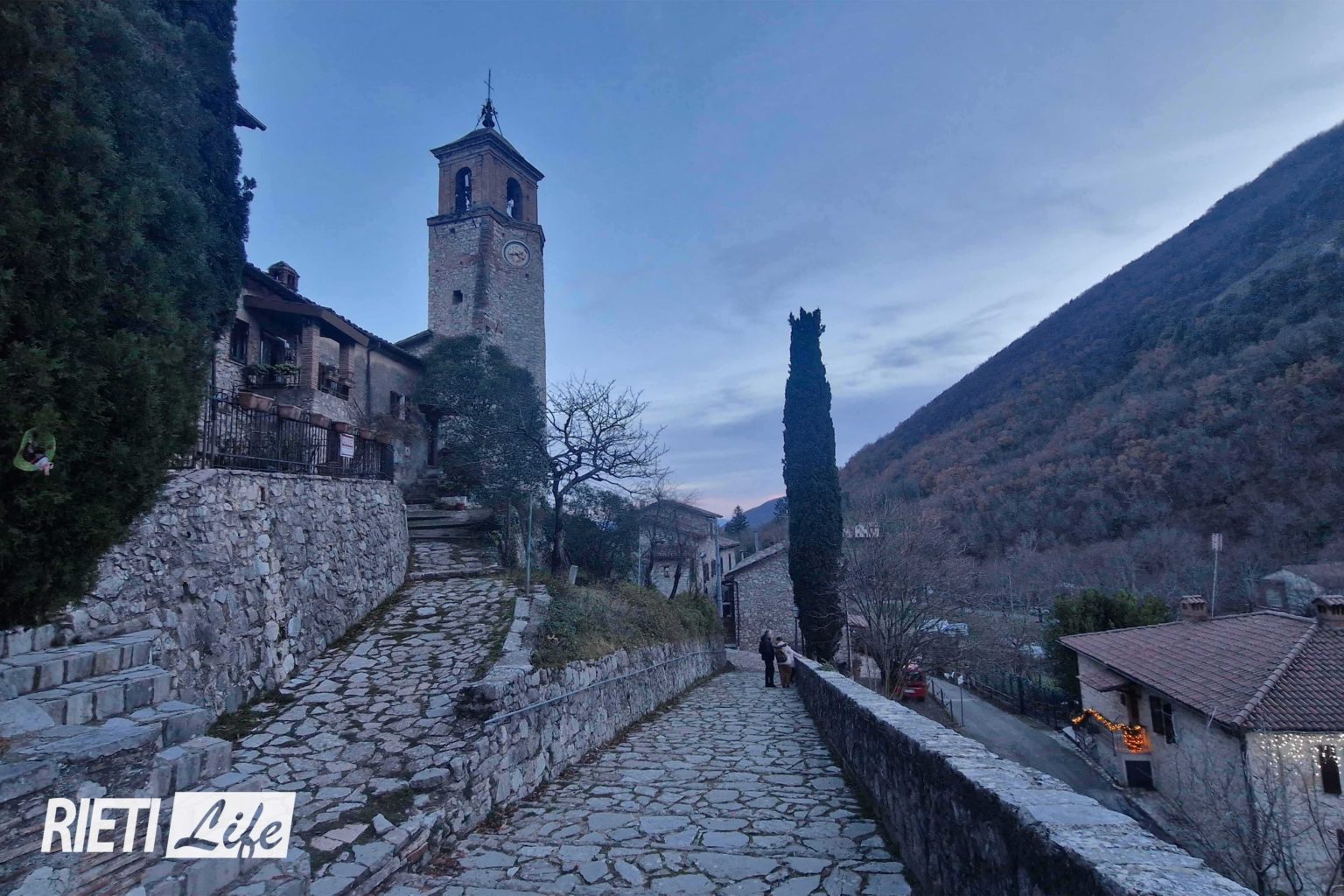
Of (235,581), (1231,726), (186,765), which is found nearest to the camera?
(186,765)

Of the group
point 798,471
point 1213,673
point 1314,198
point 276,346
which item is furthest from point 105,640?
point 1314,198

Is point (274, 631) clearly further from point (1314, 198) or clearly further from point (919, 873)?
point (1314, 198)

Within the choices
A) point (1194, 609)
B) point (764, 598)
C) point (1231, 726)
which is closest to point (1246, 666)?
point (1231, 726)

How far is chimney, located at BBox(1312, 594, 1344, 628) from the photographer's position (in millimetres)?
13953

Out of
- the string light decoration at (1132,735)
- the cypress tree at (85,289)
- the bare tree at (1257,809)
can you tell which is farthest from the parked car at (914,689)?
the cypress tree at (85,289)

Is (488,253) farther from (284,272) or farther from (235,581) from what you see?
(235,581)

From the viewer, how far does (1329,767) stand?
36.7 feet

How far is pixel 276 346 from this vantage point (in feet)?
53.0

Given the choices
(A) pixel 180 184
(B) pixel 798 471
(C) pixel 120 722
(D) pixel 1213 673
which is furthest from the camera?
(B) pixel 798 471

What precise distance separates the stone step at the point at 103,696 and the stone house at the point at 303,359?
31.4ft

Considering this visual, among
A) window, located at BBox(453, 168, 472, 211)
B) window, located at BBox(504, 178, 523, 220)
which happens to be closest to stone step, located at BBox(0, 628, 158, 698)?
window, located at BBox(453, 168, 472, 211)

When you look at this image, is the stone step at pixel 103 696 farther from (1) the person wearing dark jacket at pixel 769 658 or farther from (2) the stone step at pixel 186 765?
(1) the person wearing dark jacket at pixel 769 658

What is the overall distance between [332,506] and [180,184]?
5.96 meters

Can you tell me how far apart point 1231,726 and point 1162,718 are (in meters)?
3.95
